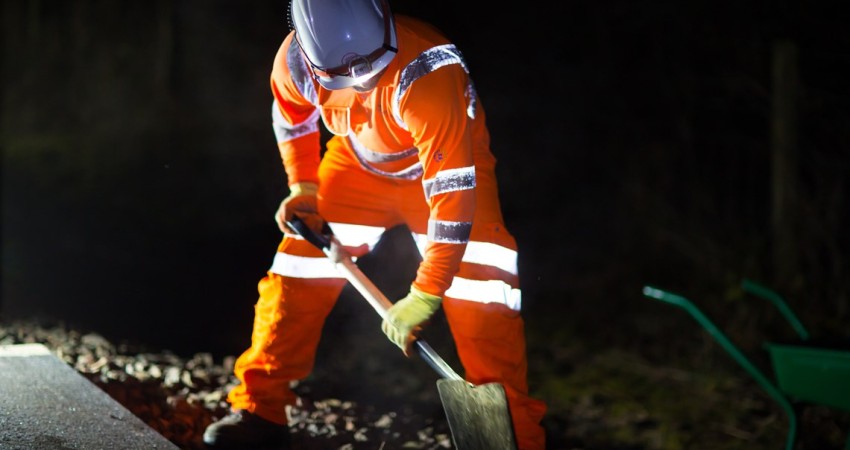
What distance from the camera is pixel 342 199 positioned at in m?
3.87

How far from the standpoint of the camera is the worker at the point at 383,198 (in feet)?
10.7

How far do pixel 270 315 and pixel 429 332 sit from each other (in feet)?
10.8

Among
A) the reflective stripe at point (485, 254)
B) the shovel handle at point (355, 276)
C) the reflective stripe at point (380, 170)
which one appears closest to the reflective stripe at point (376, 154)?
the reflective stripe at point (380, 170)

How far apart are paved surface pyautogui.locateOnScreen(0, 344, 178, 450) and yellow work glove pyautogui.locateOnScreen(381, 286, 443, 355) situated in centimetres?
100

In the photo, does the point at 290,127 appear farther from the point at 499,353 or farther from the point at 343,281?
the point at 499,353

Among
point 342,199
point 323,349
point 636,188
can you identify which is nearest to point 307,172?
point 342,199

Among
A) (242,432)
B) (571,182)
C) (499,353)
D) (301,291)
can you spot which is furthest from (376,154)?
(571,182)

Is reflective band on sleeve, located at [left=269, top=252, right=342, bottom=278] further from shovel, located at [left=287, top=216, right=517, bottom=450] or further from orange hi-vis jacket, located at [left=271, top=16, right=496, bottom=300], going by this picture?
orange hi-vis jacket, located at [left=271, top=16, right=496, bottom=300]

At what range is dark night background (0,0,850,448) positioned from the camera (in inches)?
275

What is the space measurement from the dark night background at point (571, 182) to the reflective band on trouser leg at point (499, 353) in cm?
284

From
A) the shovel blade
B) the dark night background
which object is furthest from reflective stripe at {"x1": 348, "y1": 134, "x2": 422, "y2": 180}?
the dark night background

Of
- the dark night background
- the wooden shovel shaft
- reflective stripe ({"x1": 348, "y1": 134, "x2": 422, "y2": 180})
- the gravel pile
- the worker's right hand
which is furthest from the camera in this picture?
the dark night background

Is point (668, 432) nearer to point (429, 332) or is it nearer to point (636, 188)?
point (429, 332)

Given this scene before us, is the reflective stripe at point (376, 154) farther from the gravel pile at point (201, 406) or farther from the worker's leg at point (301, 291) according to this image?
the gravel pile at point (201, 406)
